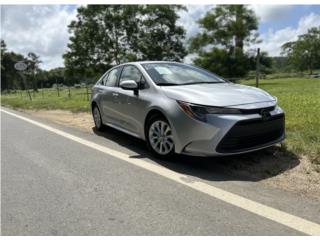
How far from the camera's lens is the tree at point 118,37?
3203cm

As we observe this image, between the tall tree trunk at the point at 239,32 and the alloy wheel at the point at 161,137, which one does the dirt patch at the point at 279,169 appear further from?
the tall tree trunk at the point at 239,32

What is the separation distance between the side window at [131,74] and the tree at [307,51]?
7224 centimetres

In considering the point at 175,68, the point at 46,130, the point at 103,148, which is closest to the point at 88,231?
the point at 103,148

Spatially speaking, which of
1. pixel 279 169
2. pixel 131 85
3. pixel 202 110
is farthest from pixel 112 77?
pixel 279 169

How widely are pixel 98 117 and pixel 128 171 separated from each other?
3.01m

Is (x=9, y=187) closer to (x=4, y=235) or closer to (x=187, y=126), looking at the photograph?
(x=4, y=235)

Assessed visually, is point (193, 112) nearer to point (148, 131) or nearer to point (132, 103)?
point (148, 131)

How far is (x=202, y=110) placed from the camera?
4.61 metres

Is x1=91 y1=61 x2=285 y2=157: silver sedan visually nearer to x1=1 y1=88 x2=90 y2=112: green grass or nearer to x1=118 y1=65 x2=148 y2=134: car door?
Result: x1=118 y1=65 x2=148 y2=134: car door

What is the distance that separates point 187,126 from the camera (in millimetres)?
4680

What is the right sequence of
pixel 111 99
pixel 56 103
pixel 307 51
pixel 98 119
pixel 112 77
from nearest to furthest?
pixel 111 99, pixel 112 77, pixel 98 119, pixel 56 103, pixel 307 51

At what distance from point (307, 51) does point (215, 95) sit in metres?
76.1

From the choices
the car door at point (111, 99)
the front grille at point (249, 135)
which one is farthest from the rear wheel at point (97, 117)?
the front grille at point (249, 135)

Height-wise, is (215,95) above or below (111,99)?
above
